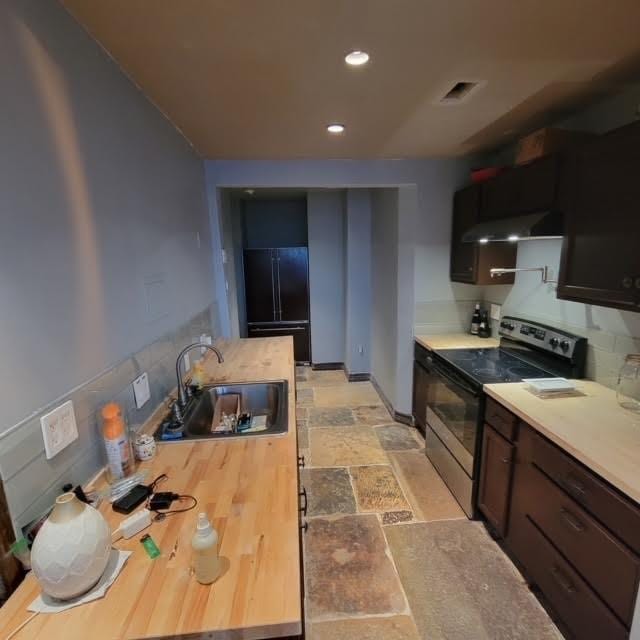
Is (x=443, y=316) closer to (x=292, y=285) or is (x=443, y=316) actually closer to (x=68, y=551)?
(x=292, y=285)

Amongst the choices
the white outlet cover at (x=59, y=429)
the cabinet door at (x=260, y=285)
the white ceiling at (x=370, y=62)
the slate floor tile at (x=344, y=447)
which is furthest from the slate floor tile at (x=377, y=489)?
the cabinet door at (x=260, y=285)

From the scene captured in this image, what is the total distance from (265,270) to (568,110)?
3685 mm

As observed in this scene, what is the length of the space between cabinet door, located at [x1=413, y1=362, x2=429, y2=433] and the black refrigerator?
7.22 feet

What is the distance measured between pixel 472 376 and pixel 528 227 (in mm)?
865

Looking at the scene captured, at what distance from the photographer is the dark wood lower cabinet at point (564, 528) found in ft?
3.89

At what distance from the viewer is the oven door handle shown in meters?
2.06

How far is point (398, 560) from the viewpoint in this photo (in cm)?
190

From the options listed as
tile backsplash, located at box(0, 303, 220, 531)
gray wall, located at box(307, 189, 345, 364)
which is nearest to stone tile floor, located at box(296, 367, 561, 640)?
tile backsplash, located at box(0, 303, 220, 531)

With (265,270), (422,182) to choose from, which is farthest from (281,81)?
(265,270)

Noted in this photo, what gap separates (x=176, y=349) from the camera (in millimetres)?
1957

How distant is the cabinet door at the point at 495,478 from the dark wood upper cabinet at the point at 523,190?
1247 mm

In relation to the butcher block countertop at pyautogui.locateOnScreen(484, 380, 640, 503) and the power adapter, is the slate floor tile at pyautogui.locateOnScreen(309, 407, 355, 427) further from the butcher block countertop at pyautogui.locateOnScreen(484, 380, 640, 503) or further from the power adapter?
the power adapter

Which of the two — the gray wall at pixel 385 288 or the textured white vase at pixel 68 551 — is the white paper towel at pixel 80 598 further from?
the gray wall at pixel 385 288

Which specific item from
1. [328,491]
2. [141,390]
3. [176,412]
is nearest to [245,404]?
[176,412]
